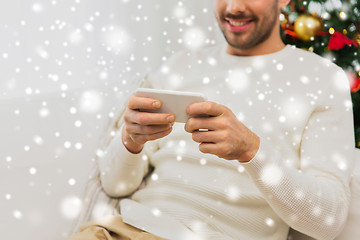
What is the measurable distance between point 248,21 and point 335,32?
407mm

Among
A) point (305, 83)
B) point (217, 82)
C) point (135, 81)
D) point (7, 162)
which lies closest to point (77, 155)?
point (7, 162)

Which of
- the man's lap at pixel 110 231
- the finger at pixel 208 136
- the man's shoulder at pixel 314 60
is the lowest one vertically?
the man's lap at pixel 110 231

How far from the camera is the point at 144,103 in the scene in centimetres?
83

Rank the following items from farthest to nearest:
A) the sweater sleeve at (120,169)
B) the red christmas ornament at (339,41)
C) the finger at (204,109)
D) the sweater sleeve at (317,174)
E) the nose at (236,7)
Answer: the red christmas ornament at (339,41)
the nose at (236,7)
the sweater sleeve at (120,169)
the sweater sleeve at (317,174)
the finger at (204,109)

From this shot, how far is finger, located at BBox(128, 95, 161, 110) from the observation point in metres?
0.82

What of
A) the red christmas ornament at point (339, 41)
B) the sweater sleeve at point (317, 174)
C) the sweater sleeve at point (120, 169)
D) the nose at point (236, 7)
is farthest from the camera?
the red christmas ornament at point (339, 41)

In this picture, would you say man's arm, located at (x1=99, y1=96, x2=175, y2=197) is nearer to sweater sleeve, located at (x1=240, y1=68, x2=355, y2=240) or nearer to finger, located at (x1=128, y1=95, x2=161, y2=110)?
finger, located at (x1=128, y1=95, x2=161, y2=110)

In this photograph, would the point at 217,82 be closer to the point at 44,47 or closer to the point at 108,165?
the point at 108,165

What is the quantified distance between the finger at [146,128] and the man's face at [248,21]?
52 centimetres

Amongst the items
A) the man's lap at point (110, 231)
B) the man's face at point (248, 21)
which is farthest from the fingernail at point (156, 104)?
the man's face at point (248, 21)

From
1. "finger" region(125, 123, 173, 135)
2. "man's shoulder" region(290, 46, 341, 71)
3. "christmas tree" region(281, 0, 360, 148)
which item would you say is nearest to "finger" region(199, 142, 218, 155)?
"finger" region(125, 123, 173, 135)

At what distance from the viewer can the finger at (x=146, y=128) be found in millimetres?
887
